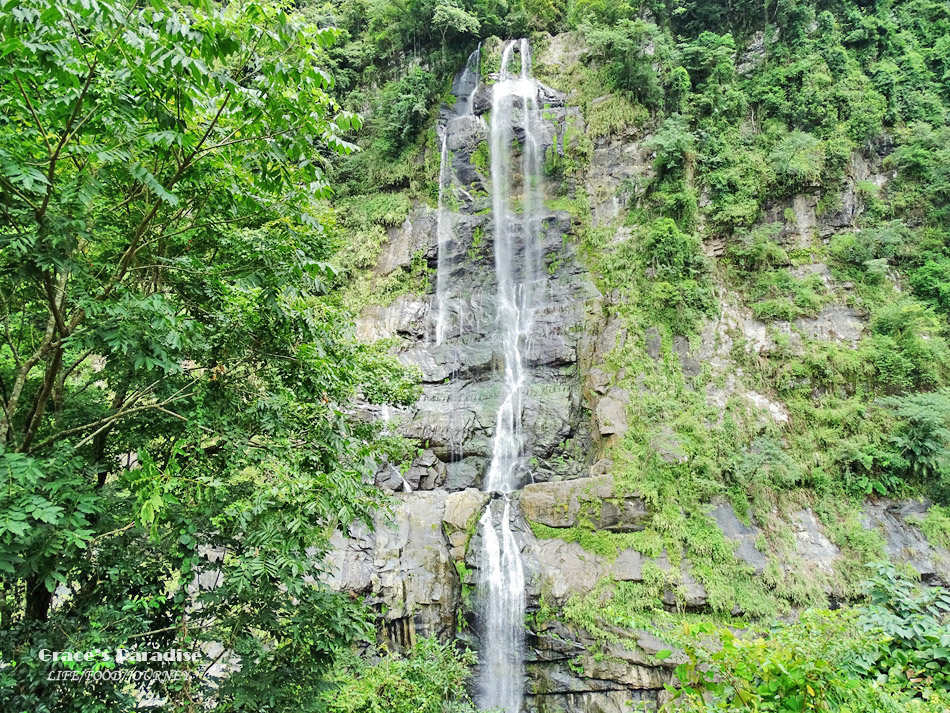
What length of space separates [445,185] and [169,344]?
52.6ft

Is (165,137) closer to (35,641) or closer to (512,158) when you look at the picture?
(35,641)

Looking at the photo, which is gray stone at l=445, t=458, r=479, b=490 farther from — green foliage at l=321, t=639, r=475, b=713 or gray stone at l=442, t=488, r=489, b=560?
green foliage at l=321, t=639, r=475, b=713

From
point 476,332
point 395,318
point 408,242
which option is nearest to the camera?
point 476,332

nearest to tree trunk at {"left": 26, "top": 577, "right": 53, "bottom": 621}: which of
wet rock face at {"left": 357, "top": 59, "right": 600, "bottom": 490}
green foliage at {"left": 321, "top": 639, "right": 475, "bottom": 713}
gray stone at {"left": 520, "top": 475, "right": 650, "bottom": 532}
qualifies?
green foliage at {"left": 321, "top": 639, "right": 475, "bottom": 713}

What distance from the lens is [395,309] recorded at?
16812 mm

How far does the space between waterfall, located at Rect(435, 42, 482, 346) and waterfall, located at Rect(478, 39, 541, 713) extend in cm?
115

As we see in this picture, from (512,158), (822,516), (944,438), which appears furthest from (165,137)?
(512,158)

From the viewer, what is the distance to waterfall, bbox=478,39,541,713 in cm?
1026

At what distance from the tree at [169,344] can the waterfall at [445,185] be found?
11.7 metres

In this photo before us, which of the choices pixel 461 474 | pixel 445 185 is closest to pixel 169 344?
pixel 461 474

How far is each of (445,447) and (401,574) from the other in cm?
368

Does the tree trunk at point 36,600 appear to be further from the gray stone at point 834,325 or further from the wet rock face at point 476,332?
the gray stone at point 834,325

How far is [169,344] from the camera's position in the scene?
3484mm

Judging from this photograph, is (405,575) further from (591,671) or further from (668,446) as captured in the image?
(668,446)
